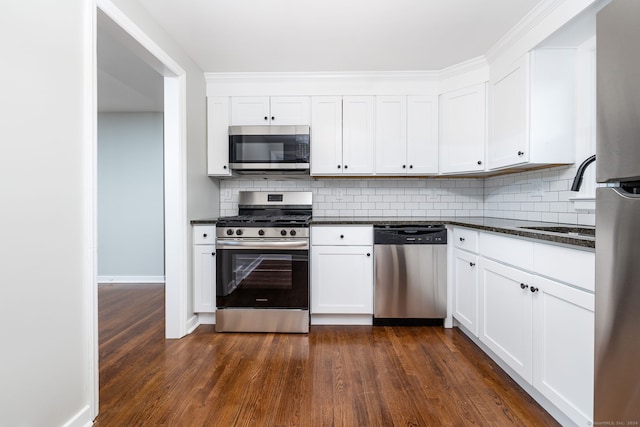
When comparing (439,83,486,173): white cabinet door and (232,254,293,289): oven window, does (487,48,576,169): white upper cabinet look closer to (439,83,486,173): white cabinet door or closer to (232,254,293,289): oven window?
(439,83,486,173): white cabinet door

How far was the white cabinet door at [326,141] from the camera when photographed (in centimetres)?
305

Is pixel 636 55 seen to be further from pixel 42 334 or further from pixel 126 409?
pixel 126 409

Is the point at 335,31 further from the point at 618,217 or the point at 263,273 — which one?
the point at 618,217

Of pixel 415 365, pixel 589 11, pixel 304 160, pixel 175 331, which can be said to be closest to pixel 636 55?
pixel 589 11

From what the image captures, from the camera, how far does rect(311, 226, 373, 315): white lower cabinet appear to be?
2762 millimetres

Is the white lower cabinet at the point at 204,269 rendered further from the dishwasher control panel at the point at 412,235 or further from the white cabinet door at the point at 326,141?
the dishwasher control panel at the point at 412,235

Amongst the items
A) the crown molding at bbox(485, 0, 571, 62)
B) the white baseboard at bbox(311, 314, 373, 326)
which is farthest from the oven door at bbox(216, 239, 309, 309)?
the crown molding at bbox(485, 0, 571, 62)

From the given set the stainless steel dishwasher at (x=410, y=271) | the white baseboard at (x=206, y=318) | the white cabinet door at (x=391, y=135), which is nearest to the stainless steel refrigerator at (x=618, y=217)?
the stainless steel dishwasher at (x=410, y=271)

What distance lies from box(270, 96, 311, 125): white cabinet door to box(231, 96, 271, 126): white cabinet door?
9 cm

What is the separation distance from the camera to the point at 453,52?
2.66m

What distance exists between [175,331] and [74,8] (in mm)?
2193

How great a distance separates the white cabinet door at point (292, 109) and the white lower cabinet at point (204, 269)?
1.23 metres

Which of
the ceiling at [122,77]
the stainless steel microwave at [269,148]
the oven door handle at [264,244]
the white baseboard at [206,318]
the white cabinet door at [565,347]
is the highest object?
the ceiling at [122,77]

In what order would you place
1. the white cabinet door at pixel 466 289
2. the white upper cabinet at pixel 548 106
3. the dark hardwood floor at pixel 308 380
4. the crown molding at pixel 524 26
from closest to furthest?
the dark hardwood floor at pixel 308 380
the crown molding at pixel 524 26
the white upper cabinet at pixel 548 106
the white cabinet door at pixel 466 289
